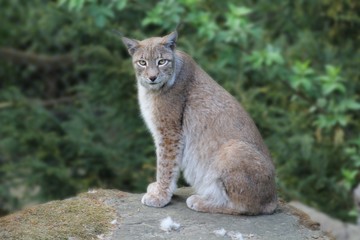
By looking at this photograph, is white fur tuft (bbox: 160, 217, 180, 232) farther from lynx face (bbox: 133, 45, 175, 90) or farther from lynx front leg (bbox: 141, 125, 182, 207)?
lynx face (bbox: 133, 45, 175, 90)

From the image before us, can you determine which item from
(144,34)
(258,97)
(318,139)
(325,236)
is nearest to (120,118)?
(144,34)

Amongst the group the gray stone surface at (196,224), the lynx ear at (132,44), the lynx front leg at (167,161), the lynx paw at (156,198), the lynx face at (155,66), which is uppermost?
the lynx ear at (132,44)

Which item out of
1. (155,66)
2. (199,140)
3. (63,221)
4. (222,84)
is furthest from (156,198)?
(222,84)

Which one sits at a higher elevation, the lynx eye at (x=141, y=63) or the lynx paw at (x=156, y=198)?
the lynx eye at (x=141, y=63)

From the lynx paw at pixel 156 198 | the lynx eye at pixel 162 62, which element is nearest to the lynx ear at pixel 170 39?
the lynx eye at pixel 162 62

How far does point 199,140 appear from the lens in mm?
6410

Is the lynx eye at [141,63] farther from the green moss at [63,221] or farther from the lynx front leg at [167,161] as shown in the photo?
the green moss at [63,221]

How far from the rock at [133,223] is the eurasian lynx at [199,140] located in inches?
5.1

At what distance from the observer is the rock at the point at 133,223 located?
5656 mm

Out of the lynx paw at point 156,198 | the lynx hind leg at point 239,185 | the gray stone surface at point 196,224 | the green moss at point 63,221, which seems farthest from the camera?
the lynx paw at point 156,198

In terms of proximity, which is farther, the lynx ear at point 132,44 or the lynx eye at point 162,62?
the lynx ear at point 132,44

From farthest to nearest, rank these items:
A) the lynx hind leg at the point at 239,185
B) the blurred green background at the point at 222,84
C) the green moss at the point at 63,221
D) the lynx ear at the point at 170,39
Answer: the blurred green background at the point at 222,84 → the lynx ear at the point at 170,39 → the lynx hind leg at the point at 239,185 → the green moss at the point at 63,221

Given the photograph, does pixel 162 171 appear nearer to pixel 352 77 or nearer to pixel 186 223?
pixel 186 223

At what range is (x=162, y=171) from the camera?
251 inches
